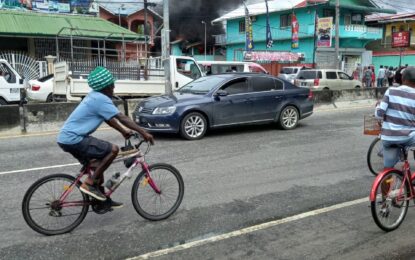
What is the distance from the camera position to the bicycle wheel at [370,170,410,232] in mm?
4352

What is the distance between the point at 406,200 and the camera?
15.0ft

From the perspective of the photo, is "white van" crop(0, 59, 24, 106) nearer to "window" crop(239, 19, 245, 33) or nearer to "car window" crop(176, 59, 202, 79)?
"car window" crop(176, 59, 202, 79)

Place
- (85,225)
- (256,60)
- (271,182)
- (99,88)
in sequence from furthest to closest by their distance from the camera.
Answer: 1. (256,60)
2. (271,182)
3. (85,225)
4. (99,88)

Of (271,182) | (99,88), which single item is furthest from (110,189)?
(271,182)

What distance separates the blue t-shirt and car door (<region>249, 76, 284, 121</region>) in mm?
6634

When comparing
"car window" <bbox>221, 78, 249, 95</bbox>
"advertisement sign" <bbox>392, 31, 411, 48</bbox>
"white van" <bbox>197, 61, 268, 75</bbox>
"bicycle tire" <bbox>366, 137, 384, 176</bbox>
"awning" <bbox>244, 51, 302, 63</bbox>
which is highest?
"advertisement sign" <bbox>392, 31, 411, 48</bbox>

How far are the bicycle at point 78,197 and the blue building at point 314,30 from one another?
34.5 metres

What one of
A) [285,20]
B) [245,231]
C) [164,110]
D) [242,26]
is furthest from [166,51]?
[242,26]

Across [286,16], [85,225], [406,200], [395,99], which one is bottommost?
[85,225]

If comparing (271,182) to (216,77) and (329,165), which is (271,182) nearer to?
(329,165)

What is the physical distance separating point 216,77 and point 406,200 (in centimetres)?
675

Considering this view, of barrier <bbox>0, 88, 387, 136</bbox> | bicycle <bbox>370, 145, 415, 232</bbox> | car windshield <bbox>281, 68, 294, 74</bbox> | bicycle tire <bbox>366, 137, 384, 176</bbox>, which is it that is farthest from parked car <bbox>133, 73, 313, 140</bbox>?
car windshield <bbox>281, 68, 294, 74</bbox>

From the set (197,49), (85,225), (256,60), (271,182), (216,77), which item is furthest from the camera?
(197,49)

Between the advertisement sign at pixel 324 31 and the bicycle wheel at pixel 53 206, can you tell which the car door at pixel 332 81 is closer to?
the advertisement sign at pixel 324 31
